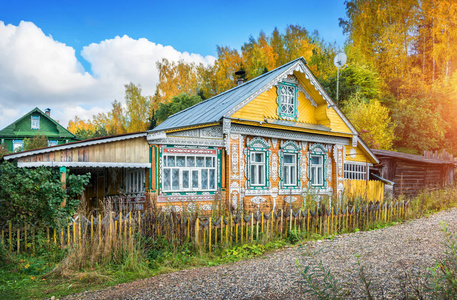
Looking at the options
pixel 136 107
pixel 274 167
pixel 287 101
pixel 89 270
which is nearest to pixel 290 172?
pixel 274 167

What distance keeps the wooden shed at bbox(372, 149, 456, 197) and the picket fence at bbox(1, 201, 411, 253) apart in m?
10.6

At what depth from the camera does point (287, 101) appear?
15.9m

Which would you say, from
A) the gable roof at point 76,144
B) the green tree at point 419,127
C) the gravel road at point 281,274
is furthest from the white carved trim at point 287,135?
the green tree at point 419,127

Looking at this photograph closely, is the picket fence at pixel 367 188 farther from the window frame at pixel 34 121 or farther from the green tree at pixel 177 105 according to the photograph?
the window frame at pixel 34 121

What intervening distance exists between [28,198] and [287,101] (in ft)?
→ 36.7

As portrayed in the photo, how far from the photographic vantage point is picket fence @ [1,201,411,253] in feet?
27.2

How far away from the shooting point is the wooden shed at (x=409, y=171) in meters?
20.6

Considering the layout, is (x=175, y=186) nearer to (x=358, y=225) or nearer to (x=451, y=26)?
(x=358, y=225)

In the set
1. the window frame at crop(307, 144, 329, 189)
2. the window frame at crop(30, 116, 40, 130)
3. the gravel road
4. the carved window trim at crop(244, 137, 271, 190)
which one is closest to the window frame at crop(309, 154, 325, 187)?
the window frame at crop(307, 144, 329, 189)

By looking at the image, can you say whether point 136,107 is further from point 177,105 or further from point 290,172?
point 290,172

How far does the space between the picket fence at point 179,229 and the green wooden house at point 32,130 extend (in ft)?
110

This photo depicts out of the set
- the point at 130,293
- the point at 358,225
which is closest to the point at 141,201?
the point at 130,293

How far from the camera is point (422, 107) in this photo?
33.1m

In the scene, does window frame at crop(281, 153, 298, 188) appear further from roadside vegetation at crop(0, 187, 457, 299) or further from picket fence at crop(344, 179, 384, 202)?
roadside vegetation at crop(0, 187, 457, 299)
